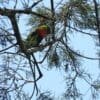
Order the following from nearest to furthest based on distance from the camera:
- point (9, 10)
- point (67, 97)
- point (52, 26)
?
1. point (9, 10)
2. point (52, 26)
3. point (67, 97)

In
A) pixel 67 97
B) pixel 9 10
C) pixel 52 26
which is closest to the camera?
pixel 9 10

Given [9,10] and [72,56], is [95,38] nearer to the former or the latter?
[72,56]

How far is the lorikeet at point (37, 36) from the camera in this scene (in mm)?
1146

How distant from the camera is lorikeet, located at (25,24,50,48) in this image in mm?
1146

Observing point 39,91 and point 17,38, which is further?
point 39,91

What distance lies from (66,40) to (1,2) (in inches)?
10.5

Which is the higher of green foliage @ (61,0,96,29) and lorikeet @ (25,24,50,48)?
green foliage @ (61,0,96,29)

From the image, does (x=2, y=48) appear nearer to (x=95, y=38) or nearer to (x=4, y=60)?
(x=4, y=60)

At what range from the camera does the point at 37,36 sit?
1187mm

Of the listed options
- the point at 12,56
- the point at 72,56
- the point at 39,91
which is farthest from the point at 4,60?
the point at 72,56

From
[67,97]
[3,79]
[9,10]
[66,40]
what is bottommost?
[67,97]

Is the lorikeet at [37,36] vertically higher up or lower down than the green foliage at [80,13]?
lower down

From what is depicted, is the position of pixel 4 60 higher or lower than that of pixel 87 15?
lower

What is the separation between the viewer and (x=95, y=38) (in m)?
1.13
